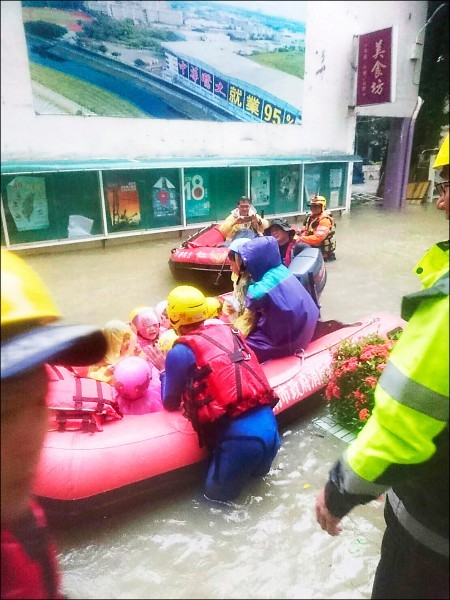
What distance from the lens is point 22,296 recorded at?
25.3 inches

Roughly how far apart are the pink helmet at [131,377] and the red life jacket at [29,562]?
1815mm

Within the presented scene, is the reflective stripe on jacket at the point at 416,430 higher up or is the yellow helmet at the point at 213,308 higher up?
the reflective stripe on jacket at the point at 416,430

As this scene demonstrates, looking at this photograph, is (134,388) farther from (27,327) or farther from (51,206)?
(51,206)

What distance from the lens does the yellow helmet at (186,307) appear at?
242cm

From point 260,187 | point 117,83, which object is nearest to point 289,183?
point 260,187

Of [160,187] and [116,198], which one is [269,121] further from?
[116,198]

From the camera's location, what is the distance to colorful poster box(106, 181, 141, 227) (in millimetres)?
8344

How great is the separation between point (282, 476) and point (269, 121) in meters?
9.18

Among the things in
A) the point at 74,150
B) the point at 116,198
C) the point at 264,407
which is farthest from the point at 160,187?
the point at 264,407

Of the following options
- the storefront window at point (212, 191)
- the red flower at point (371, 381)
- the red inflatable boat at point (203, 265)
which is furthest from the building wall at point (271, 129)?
the red flower at point (371, 381)

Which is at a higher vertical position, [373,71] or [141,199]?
[373,71]

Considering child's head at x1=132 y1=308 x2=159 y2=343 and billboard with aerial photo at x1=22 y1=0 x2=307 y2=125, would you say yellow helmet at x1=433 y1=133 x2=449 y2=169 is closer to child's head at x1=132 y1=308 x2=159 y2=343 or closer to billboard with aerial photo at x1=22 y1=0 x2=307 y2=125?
child's head at x1=132 y1=308 x2=159 y2=343

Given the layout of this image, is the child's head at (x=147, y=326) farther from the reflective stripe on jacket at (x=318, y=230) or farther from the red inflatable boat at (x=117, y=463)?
the reflective stripe on jacket at (x=318, y=230)

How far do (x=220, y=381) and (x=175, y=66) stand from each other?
7.75 m
